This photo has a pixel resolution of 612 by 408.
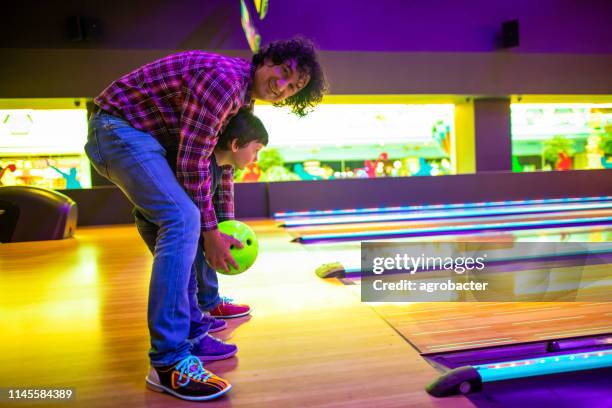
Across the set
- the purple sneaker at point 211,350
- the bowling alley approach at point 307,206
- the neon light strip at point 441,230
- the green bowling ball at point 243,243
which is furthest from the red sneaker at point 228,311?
the neon light strip at point 441,230

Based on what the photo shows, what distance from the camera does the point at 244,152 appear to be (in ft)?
5.01

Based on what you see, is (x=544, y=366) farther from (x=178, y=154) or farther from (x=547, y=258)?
(x=547, y=258)

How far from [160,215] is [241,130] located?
0.40 m

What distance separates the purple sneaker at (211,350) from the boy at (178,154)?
17 centimetres

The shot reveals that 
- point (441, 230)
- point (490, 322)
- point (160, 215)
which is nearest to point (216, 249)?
point (160, 215)

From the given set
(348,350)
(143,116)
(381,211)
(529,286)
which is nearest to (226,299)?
(348,350)

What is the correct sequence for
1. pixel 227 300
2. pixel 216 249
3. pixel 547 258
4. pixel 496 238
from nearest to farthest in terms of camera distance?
pixel 216 249 < pixel 227 300 < pixel 547 258 < pixel 496 238

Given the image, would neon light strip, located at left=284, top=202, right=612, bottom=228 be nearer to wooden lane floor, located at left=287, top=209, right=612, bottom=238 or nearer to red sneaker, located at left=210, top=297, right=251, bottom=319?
wooden lane floor, located at left=287, top=209, right=612, bottom=238

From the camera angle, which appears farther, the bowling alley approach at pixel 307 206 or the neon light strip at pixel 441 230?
the neon light strip at pixel 441 230

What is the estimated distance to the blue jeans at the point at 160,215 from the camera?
1.19 metres

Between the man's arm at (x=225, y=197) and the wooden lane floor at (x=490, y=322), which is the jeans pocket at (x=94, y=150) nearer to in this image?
the man's arm at (x=225, y=197)

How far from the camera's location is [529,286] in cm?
213

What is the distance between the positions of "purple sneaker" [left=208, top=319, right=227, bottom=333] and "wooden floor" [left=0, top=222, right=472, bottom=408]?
37 mm

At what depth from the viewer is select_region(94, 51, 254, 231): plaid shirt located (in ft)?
3.93
